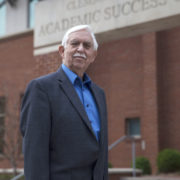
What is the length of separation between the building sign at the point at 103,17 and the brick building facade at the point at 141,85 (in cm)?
1022

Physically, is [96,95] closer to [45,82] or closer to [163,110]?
[45,82]

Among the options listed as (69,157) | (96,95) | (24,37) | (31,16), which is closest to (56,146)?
(69,157)

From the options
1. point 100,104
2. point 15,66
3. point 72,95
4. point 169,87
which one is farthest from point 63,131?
point 15,66

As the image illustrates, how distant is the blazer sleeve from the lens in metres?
2.49

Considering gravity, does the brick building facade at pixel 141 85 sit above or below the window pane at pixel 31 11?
below

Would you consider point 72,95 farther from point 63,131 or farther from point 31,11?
point 31,11

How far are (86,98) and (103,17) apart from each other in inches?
157

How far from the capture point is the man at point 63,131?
253 centimetres

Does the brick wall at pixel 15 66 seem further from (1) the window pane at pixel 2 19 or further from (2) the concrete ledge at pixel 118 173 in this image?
(2) the concrete ledge at pixel 118 173

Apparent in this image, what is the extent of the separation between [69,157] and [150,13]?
401 centimetres

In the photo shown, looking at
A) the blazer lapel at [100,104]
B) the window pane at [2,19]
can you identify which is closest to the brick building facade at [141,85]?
the window pane at [2,19]

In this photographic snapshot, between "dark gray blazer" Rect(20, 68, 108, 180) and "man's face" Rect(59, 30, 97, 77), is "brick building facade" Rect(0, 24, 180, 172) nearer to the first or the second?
"man's face" Rect(59, 30, 97, 77)

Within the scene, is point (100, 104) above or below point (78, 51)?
below

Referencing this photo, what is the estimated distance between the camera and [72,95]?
8.82ft
